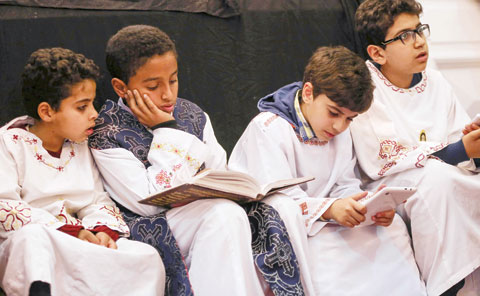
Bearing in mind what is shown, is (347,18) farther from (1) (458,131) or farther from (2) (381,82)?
(1) (458,131)

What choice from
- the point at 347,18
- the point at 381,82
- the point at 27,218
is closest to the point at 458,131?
the point at 381,82

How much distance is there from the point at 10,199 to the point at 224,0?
1271 millimetres

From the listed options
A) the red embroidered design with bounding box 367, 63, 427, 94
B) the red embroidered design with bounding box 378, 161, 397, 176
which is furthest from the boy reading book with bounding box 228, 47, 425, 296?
the red embroidered design with bounding box 367, 63, 427, 94

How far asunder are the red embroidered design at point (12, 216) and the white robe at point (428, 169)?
126 cm

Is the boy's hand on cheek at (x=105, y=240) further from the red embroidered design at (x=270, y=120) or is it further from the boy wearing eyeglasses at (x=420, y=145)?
the boy wearing eyeglasses at (x=420, y=145)

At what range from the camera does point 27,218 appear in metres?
1.85

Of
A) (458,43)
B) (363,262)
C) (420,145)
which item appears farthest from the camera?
(458,43)

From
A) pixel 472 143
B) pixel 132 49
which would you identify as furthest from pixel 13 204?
pixel 472 143

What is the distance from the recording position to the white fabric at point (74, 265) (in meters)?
1.65

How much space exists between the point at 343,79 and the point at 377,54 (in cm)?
46

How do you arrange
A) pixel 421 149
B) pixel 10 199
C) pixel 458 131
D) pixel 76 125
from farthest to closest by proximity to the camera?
pixel 458 131
pixel 421 149
pixel 76 125
pixel 10 199

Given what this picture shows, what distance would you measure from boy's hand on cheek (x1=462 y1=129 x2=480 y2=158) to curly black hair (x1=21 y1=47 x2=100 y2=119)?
1.35 metres

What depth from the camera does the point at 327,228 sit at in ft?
7.30

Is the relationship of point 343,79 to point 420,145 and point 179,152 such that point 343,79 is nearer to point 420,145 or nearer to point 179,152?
point 420,145
